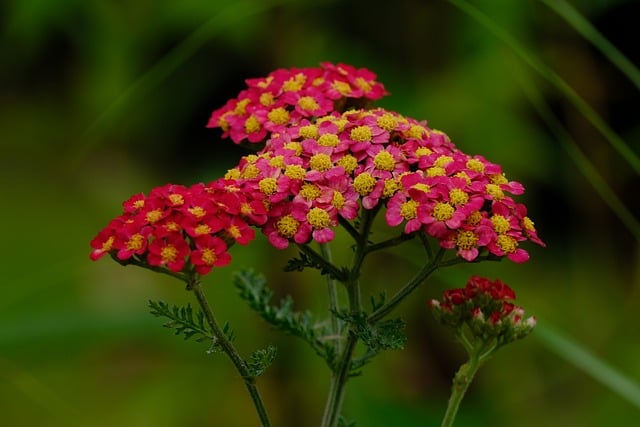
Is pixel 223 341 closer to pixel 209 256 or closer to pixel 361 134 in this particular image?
pixel 209 256

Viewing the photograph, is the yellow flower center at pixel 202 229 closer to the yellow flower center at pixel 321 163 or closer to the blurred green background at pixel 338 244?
the yellow flower center at pixel 321 163

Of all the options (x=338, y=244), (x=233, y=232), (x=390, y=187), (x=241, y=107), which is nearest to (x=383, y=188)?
(x=390, y=187)

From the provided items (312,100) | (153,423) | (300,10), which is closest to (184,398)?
(153,423)

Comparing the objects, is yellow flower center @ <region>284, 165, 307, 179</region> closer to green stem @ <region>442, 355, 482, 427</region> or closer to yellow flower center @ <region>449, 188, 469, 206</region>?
yellow flower center @ <region>449, 188, 469, 206</region>

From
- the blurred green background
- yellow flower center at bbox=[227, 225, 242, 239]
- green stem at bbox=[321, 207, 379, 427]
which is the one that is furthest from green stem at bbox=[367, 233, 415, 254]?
the blurred green background

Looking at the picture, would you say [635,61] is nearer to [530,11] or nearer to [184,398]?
[530,11]

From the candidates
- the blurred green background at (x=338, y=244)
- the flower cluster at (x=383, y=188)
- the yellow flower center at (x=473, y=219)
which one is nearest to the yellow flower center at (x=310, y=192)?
the flower cluster at (x=383, y=188)
